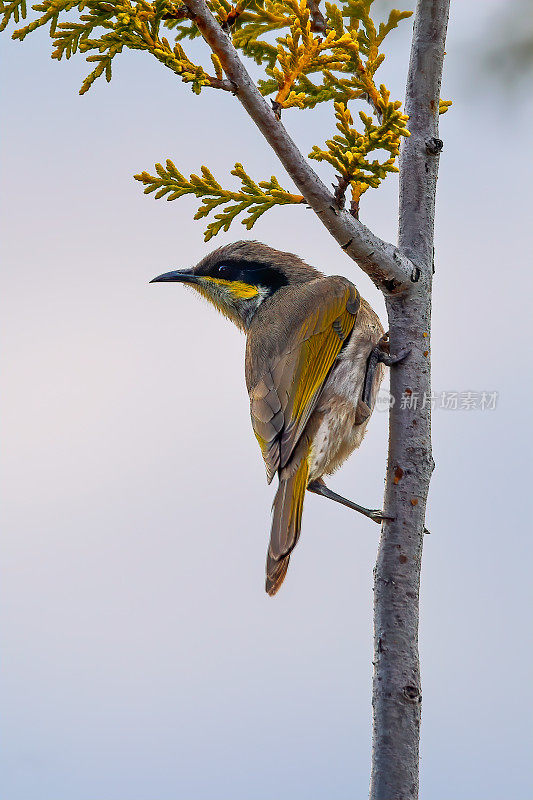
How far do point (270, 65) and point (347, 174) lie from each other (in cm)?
132

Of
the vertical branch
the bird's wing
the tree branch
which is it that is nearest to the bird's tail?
the bird's wing

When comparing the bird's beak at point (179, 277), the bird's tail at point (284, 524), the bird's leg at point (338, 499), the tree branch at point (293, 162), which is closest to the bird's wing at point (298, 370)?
the bird's tail at point (284, 524)

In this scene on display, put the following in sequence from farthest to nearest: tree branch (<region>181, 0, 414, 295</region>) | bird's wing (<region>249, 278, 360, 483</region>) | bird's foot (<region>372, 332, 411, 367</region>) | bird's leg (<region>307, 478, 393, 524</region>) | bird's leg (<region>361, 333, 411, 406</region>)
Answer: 1. bird's wing (<region>249, 278, 360, 483</region>)
2. bird's leg (<region>361, 333, 411, 406</region>)
3. bird's leg (<region>307, 478, 393, 524</region>)
4. bird's foot (<region>372, 332, 411, 367</region>)
5. tree branch (<region>181, 0, 414, 295</region>)

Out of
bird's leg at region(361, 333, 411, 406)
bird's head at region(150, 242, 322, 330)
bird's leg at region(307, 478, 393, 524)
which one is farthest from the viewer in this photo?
bird's head at region(150, 242, 322, 330)

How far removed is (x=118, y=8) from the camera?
2717 millimetres

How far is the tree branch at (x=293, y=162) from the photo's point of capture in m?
2.50

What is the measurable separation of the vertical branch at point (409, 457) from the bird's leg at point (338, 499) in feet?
0.80

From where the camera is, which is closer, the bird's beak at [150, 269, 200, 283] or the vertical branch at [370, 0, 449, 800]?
the vertical branch at [370, 0, 449, 800]

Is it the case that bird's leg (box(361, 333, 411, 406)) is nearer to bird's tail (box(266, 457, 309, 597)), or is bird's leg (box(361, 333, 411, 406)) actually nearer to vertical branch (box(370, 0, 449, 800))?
vertical branch (box(370, 0, 449, 800))

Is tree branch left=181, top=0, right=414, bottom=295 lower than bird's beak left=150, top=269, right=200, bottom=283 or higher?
lower

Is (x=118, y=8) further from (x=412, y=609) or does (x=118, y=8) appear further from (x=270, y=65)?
(x=412, y=609)

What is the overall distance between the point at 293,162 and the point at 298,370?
1285 millimetres

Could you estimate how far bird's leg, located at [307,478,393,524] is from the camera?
3.22m

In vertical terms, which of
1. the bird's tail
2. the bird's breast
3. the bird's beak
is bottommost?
the bird's tail
